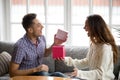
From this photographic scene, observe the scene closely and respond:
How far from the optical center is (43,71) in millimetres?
2607

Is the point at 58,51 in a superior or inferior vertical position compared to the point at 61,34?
inferior

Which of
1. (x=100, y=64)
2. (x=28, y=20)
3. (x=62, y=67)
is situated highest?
(x=28, y=20)

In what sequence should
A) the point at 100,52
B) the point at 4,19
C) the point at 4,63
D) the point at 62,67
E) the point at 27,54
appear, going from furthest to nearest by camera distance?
the point at 4,19 → the point at 62,67 → the point at 4,63 → the point at 27,54 → the point at 100,52

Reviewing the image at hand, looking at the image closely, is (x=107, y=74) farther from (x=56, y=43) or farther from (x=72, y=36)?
(x=72, y=36)

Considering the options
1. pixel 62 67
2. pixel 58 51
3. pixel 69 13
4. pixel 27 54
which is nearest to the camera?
pixel 58 51

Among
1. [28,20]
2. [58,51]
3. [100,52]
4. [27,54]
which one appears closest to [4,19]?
[28,20]

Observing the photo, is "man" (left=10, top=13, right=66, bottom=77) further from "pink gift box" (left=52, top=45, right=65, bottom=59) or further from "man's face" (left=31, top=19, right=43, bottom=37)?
"pink gift box" (left=52, top=45, right=65, bottom=59)

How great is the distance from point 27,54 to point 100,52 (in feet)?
2.35

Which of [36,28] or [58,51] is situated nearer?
[58,51]

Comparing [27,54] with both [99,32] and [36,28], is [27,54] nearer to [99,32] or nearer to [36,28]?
[36,28]

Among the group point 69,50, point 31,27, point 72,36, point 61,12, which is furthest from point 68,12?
point 31,27

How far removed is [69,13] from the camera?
391 centimetres

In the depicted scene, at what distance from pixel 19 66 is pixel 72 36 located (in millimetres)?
1469

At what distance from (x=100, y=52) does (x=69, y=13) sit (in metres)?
1.49
